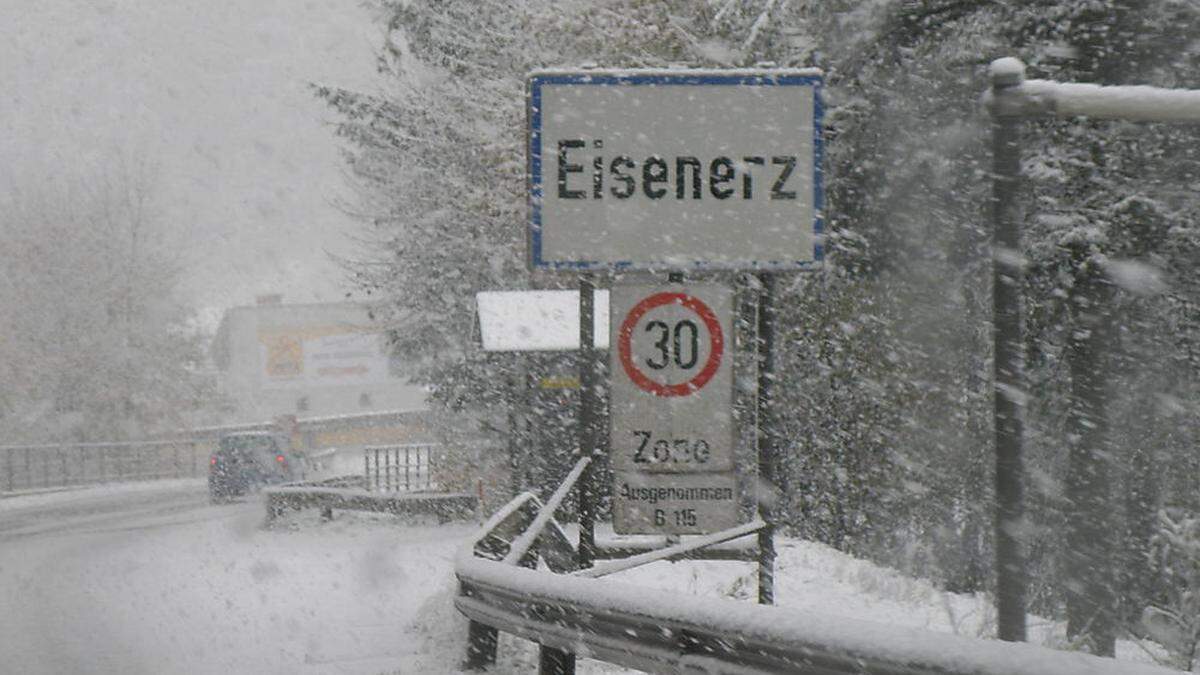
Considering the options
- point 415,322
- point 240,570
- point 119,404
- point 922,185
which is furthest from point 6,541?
point 119,404

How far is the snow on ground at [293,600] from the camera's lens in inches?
420

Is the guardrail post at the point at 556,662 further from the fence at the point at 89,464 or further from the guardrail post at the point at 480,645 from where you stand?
the fence at the point at 89,464

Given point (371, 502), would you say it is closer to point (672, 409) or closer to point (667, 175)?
point (672, 409)

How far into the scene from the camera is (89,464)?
2078 inches

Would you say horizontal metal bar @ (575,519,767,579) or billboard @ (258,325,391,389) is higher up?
horizontal metal bar @ (575,519,767,579)

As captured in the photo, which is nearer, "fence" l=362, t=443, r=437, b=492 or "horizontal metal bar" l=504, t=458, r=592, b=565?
"horizontal metal bar" l=504, t=458, r=592, b=565

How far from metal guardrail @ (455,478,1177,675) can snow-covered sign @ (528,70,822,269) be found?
67.0 inches

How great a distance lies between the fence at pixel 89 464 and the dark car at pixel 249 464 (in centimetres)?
782

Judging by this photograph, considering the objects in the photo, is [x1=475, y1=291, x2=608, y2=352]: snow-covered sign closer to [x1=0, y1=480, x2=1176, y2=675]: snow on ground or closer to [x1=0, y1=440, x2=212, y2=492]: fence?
[x1=0, y1=480, x2=1176, y2=675]: snow on ground

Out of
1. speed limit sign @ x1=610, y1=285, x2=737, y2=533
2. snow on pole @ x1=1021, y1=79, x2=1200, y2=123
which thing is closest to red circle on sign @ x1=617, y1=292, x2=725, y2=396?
speed limit sign @ x1=610, y1=285, x2=737, y2=533

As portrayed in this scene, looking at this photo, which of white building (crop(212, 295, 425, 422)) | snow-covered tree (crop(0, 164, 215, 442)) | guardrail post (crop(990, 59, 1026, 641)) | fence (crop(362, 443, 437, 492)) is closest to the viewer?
guardrail post (crop(990, 59, 1026, 641))

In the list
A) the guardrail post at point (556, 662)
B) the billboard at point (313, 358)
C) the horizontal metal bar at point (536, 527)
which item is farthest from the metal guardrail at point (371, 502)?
the billboard at point (313, 358)

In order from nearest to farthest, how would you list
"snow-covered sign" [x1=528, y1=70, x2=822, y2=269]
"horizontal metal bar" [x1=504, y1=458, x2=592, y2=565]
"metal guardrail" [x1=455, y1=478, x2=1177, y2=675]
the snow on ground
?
"metal guardrail" [x1=455, y1=478, x2=1177, y2=675], "horizontal metal bar" [x1=504, y1=458, x2=592, y2=565], "snow-covered sign" [x1=528, y1=70, x2=822, y2=269], the snow on ground

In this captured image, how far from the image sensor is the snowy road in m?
10.9
